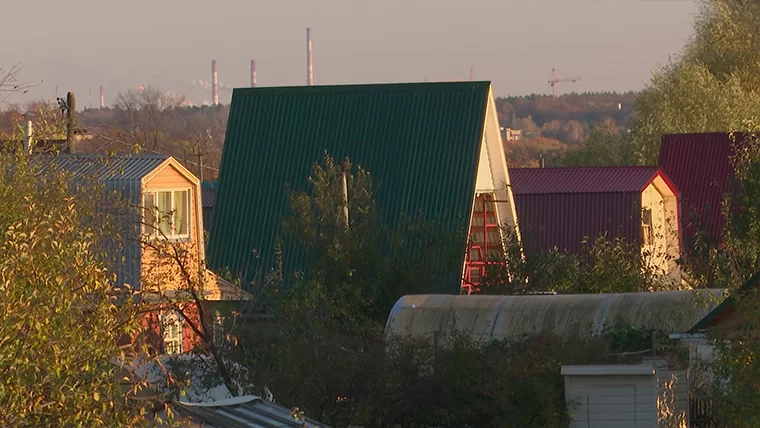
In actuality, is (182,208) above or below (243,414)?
above

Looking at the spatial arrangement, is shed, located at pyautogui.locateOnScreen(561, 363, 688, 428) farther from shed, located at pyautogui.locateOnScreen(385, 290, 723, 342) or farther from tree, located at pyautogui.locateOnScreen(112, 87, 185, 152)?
tree, located at pyautogui.locateOnScreen(112, 87, 185, 152)

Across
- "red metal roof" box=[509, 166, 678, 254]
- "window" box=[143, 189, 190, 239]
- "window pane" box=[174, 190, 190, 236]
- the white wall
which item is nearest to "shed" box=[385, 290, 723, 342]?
the white wall

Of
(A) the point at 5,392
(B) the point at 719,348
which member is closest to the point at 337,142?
(B) the point at 719,348

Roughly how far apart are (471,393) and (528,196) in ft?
67.6

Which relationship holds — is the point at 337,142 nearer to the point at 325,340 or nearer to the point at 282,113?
the point at 282,113

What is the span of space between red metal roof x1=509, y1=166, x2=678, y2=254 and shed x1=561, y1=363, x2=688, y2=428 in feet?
59.4

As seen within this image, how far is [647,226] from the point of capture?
41.4 meters

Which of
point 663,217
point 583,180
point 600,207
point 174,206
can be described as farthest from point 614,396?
point 663,217

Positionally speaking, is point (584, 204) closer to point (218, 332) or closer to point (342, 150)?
point (342, 150)

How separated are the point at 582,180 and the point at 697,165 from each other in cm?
774

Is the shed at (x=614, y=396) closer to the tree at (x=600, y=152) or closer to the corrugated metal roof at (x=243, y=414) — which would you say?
the corrugated metal roof at (x=243, y=414)

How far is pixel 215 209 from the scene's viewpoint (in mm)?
36938

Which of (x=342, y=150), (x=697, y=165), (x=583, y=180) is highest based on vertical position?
(x=342, y=150)

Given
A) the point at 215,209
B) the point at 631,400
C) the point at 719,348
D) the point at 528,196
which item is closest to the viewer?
the point at 719,348
